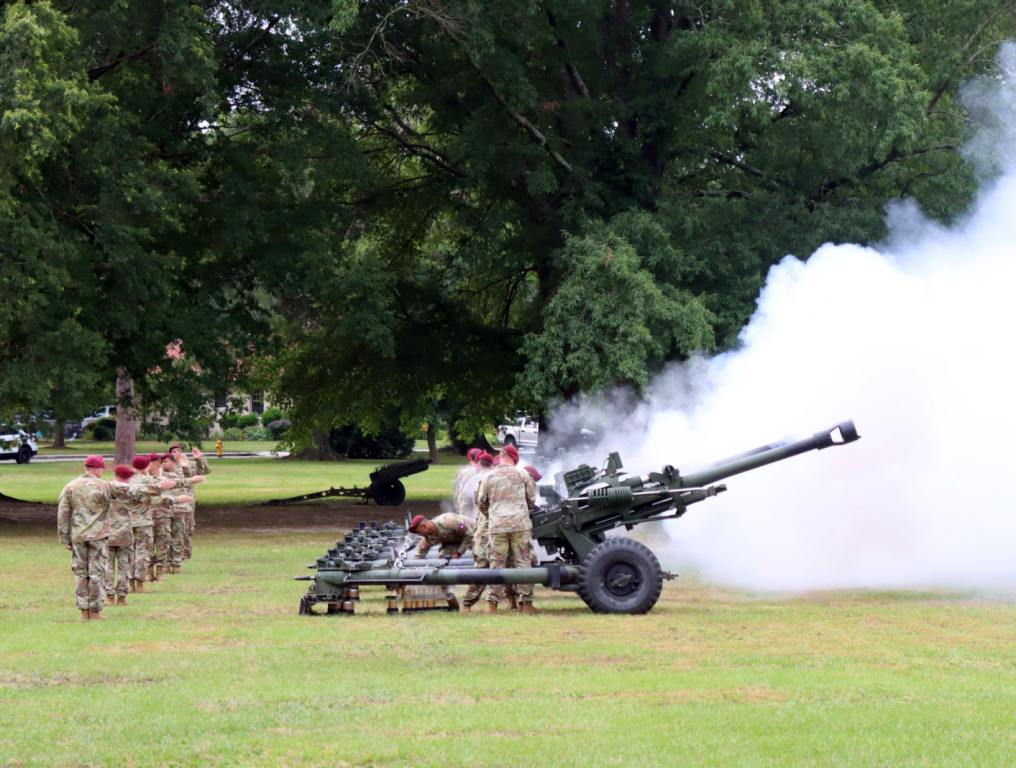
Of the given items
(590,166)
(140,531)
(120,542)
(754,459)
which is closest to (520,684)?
(754,459)

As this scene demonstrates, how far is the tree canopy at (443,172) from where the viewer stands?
3222 centimetres

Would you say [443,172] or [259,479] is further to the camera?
[259,479]

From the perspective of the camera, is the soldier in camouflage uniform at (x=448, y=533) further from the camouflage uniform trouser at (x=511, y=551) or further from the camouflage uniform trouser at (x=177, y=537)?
the camouflage uniform trouser at (x=177, y=537)

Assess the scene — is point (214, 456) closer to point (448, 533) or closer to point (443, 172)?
point (443, 172)

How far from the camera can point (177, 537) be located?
2439cm

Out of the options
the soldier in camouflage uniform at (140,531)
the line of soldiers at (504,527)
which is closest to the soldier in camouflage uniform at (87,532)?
the soldier in camouflage uniform at (140,531)

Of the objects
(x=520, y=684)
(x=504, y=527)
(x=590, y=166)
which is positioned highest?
(x=590, y=166)

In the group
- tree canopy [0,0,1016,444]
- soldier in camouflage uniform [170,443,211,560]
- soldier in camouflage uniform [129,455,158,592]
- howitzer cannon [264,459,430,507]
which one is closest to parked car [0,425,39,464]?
howitzer cannon [264,459,430,507]

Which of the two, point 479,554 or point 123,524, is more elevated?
point 123,524

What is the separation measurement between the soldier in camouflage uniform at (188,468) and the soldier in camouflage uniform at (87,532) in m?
5.50

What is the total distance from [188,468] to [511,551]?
22.9ft

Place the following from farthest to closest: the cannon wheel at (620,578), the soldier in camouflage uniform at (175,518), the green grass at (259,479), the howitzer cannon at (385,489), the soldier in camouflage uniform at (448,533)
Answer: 1. the green grass at (259,479)
2. the howitzer cannon at (385,489)
3. the soldier in camouflage uniform at (175,518)
4. the soldier in camouflage uniform at (448,533)
5. the cannon wheel at (620,578)

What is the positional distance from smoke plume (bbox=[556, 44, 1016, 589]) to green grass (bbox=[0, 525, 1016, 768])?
169 cm

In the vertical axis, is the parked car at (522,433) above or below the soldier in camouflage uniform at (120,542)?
above
